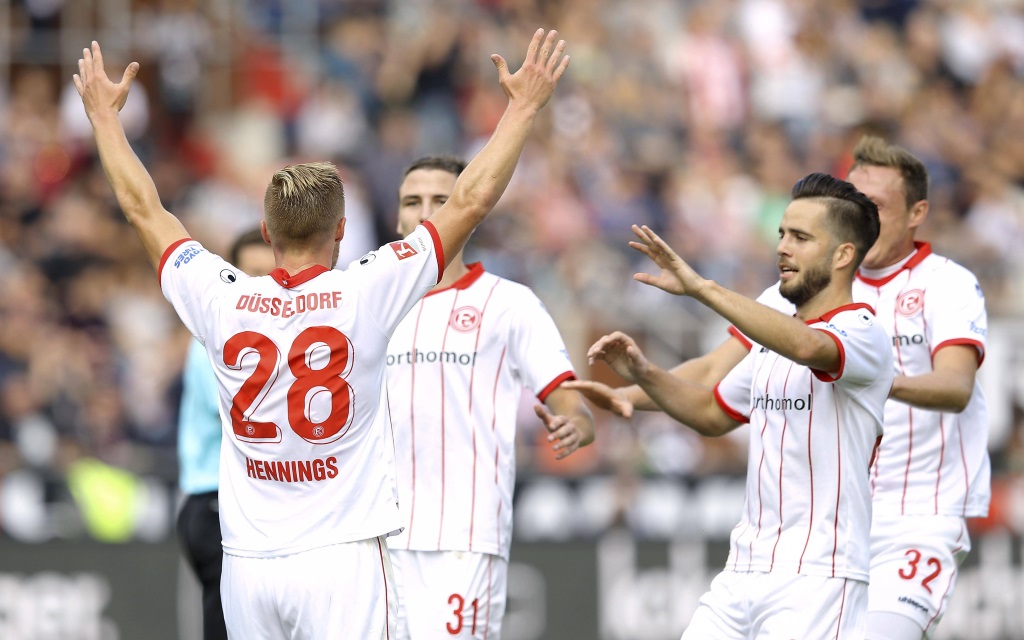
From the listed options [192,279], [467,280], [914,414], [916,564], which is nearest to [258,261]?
[467,280]

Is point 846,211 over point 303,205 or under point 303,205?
over

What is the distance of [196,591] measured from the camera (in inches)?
457

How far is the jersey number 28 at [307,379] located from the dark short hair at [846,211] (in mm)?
2120

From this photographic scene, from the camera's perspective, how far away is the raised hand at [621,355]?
6461mm

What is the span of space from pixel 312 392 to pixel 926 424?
330 cm

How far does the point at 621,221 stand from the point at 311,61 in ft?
15.0

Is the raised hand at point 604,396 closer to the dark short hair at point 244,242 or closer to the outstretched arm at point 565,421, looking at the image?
the outstretched arm at point 565,421

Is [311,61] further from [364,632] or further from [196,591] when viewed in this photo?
[364,632]

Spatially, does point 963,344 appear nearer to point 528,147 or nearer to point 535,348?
point 535,348

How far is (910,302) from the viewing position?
7.39 meters

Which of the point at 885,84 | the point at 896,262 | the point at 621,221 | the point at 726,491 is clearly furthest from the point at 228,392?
the point at 885,84

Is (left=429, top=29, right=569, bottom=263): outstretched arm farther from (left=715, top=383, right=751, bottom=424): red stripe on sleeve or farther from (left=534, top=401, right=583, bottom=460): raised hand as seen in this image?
(left=715, top=383, right=751, bottom=424): red stripe on sleeve

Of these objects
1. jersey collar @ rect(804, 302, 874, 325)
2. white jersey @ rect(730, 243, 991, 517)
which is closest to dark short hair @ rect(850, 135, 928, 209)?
white jersey @ rect(730, 243, 991, 517)

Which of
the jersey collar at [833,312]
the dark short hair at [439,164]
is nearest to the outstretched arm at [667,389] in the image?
the jersey collar at [833,312]
